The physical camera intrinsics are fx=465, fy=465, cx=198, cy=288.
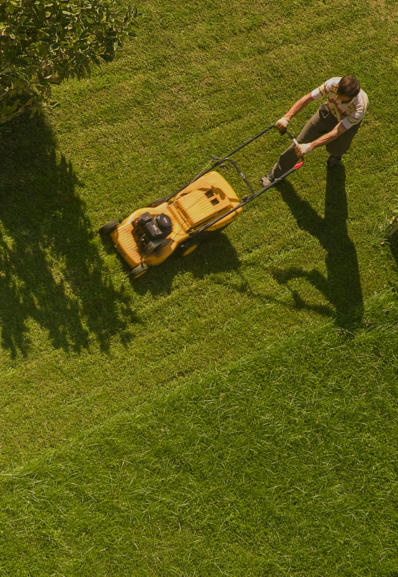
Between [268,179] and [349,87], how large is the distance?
1.65 m

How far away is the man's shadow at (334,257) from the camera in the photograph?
221 inches

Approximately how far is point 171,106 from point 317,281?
293 cm

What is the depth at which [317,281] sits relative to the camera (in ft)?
18.7

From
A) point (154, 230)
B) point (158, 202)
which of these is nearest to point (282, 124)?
A: point (158, 202)

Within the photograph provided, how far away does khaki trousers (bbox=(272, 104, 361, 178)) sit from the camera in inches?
205

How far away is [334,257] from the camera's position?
18.9 ft

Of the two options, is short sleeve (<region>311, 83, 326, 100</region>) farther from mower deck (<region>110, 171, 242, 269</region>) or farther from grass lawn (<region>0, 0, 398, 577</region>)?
mower deck (<region>110, 171, 242, 269</region>)

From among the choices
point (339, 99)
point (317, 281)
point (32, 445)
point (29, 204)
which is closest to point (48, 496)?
point (32, 445)

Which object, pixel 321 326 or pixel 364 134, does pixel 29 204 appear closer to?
pixel 321 326

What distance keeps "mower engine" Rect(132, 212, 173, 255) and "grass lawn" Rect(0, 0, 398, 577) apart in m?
0.59

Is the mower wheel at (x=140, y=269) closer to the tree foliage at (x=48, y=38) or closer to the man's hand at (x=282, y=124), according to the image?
the tree foliage at (x=48, y=38)

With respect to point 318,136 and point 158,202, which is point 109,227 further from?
point 318,136

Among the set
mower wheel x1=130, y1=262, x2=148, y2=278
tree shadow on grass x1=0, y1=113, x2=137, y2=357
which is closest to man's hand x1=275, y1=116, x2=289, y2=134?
mower wheel x1=130, y1=262, x2=148, y2=278

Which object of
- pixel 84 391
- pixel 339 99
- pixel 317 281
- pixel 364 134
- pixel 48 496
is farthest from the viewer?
pixel 364 134
